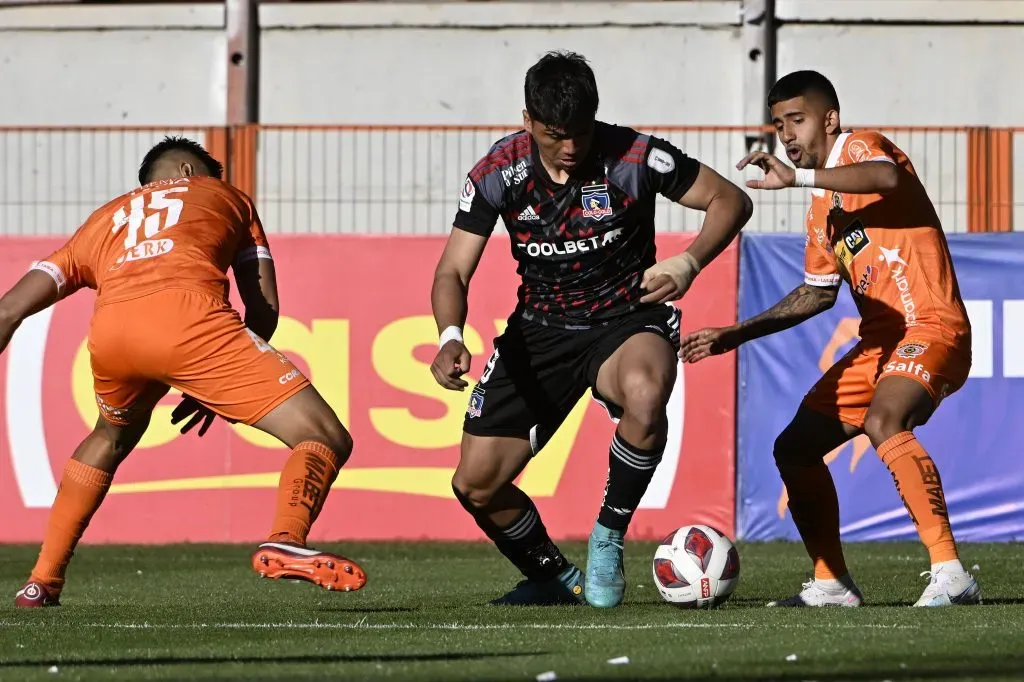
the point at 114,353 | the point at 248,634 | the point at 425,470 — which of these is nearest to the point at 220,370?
the point at 114,353

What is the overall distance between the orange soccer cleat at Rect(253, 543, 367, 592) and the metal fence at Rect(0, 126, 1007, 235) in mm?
9019

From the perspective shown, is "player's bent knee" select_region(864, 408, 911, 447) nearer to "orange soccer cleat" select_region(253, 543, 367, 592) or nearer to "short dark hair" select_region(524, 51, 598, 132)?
"short dark hair" select_region(524, 51, 598, 132)

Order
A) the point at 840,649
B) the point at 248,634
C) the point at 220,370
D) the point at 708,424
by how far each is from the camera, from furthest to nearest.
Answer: the point at 708,424 → the point at 220,370 → the point at 248,634 → the point at 840,649

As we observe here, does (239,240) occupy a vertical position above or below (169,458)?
above

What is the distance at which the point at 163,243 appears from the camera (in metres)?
7.23

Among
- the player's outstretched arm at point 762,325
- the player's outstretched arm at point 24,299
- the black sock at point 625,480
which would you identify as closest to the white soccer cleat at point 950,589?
the black sock at point 625,480

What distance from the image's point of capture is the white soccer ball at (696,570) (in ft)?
23.9

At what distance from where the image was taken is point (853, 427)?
7586 mm

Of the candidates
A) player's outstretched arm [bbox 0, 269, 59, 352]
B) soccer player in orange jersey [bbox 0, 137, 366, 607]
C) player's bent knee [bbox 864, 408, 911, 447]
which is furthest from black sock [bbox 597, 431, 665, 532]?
player's outstretched arm [bbox 0, 269, 59, 352]

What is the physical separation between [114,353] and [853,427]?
3.18m

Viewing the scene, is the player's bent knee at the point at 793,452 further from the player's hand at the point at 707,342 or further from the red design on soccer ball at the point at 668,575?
the red design on soccer ball at the point at 668,575

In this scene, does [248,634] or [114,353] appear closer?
[248,634]

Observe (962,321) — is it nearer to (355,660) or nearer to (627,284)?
(627,284)

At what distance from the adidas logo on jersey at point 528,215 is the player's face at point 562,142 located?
0.28 m
